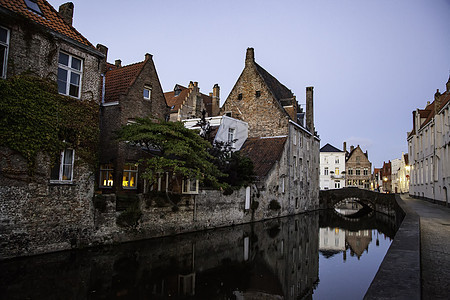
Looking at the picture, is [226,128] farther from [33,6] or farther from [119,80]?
[33,6]

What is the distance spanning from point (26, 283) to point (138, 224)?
6357 millimetres

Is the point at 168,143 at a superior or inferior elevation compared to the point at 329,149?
inferior

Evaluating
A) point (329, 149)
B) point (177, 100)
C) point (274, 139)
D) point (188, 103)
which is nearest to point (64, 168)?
point (274, 139)

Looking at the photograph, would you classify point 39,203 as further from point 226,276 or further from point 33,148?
point 226,276

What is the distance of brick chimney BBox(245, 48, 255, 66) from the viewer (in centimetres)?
3103

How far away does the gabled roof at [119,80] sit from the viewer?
1928 cm

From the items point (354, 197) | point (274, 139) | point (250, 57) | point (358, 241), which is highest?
point (250, 57)

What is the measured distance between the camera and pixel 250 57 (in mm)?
31141

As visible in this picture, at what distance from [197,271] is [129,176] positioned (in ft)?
35.7

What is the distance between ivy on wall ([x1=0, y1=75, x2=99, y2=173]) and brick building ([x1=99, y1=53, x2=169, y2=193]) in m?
5.42

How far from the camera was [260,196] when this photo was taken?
23.7 m

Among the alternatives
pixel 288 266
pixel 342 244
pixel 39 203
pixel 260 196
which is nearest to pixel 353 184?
pixel 260 196

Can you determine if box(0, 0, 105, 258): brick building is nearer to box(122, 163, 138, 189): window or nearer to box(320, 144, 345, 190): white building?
box(122, 163, 138, 189): window

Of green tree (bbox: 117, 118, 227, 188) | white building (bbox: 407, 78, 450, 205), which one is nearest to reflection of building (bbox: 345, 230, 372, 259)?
green tree (bbox: 117, 118, 227, 188)
